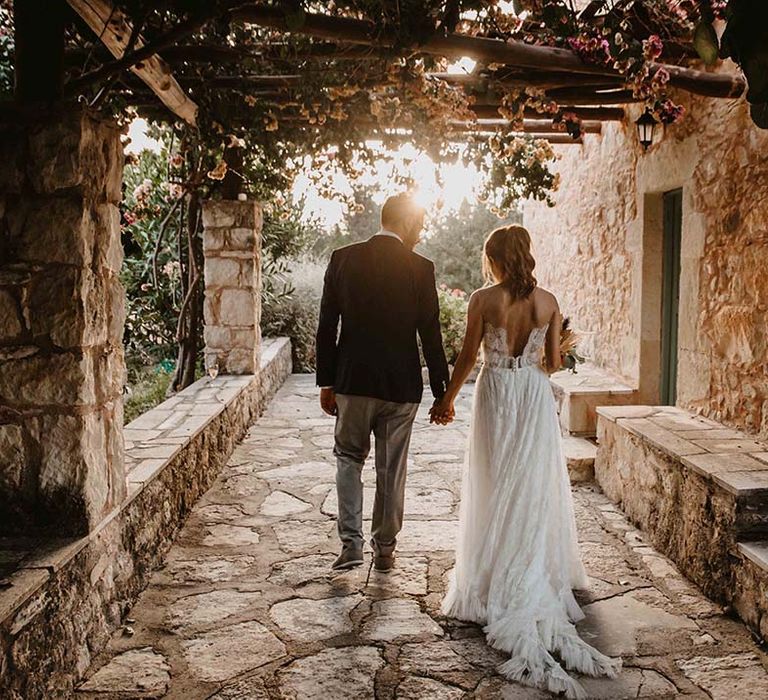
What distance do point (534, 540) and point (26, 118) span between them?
269 cm

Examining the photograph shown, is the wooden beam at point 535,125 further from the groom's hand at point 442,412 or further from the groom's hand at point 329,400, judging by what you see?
the groom's hand at point 329,400

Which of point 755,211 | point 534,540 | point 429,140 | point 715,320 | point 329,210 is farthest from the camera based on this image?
point 329,210

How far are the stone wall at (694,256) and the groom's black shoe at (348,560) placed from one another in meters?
2.48

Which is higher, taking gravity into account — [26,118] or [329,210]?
[329,210]

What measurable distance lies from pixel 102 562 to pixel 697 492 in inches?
111

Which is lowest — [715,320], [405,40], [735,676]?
[735,676]

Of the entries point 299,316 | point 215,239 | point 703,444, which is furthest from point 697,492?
point 299,316

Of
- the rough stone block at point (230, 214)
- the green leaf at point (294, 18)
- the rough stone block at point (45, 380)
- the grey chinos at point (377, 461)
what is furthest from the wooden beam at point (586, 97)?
the rough stone block at point (45, 380)

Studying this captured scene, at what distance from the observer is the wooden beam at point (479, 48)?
3.31 meters

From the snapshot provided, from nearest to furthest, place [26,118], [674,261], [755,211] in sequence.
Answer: [26,118] → [755,211] → [674,261]

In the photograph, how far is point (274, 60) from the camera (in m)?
4.52

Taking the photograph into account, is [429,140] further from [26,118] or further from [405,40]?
[26,118]

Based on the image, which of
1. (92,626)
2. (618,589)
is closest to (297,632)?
(92,626)

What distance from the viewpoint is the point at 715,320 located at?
4895 mm
